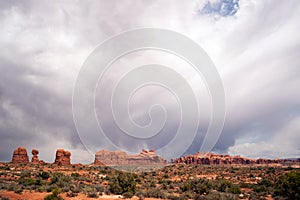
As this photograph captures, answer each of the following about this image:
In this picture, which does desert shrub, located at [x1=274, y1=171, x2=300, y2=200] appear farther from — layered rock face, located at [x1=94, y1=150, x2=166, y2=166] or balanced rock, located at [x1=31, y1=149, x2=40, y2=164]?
layered rock face, located at [x1=94, y1=150, x2=166, y2=166]

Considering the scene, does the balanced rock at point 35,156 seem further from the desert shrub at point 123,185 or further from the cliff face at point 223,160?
the cliff face at point 223,160

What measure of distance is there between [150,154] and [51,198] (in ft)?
380

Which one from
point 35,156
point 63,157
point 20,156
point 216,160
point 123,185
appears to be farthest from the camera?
point 216,160

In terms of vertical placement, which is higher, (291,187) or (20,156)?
(20,156)

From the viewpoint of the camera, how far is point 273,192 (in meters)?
23.0

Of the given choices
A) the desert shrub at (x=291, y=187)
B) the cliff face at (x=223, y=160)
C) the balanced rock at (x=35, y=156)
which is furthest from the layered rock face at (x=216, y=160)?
the desert shrub at (x=291, y=187)

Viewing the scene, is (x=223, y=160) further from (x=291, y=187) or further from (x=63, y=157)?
(x=291, y=187)

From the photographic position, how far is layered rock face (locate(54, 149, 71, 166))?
7066 cm

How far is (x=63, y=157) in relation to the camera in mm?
72000

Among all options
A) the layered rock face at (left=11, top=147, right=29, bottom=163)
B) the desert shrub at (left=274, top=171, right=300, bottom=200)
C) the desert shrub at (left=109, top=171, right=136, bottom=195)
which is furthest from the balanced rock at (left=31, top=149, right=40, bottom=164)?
the desert shrub at (left=274, top=171, right=300, bottom=200)

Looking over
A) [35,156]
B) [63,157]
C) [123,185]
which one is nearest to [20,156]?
[35,156]

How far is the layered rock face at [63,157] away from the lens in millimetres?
70662

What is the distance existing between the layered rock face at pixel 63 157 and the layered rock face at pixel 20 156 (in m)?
→ 8.89

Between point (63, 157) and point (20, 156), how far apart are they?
1268 centimetres
